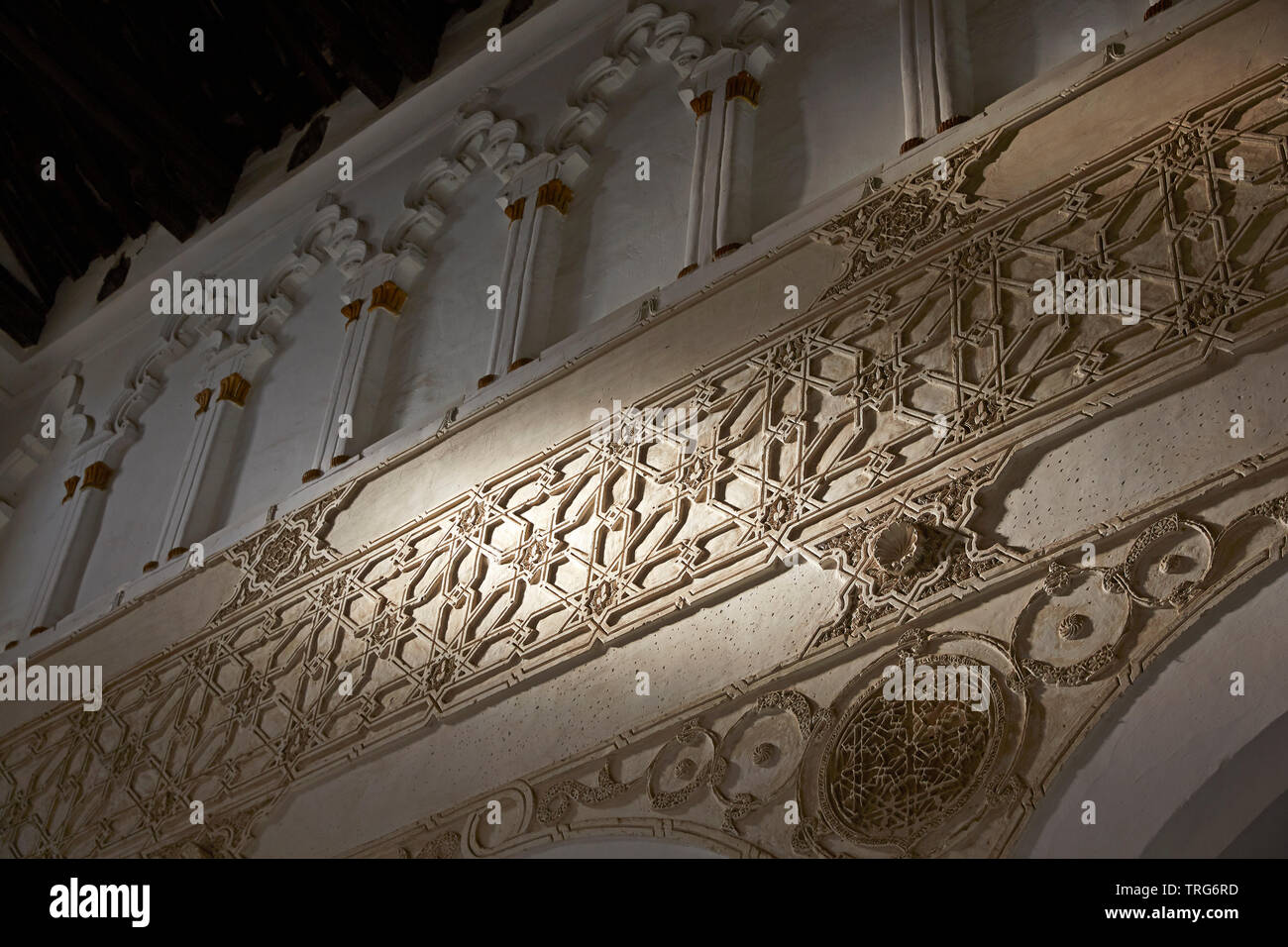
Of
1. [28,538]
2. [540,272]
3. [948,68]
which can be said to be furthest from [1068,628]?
[28,538]

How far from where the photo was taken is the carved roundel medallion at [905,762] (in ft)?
9.27

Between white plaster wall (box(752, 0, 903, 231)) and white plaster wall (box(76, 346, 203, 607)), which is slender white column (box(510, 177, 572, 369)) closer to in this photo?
white plaster wall (box(752, 0, 903, 231))

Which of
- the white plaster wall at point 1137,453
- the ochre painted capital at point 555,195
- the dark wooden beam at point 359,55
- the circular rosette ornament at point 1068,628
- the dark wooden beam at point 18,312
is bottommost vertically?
the circular rosette ornament at point 1068,628

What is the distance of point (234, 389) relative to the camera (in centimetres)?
612

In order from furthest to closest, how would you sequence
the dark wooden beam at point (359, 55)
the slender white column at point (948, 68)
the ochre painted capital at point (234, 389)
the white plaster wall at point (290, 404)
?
the dark wooden beam at point (359, 55) → the ochre painted capital at point (234, 389) → the white plaster wall at point (290, 404) → the slender white column at point (948, 68)

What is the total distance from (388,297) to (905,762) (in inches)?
136

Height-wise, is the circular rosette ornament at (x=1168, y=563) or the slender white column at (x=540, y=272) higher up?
the slender white column at (x=540, y=272)

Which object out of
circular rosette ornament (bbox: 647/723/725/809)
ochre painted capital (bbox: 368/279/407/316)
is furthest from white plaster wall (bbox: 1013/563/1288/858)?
ochre painted capital (bbox: 368/279/407/316)

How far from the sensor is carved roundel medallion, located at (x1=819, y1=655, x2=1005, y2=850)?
2.83 metres

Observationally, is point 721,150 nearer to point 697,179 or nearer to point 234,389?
point 697,179

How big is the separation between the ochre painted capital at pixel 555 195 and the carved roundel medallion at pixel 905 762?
2.83 metres

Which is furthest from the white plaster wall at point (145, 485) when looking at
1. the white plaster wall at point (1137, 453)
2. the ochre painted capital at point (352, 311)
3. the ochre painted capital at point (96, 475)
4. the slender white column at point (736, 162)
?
the white plaster wall at point (1137, 453)

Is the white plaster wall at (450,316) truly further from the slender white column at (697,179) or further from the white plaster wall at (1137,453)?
the white plaster wall at (1137,453)
